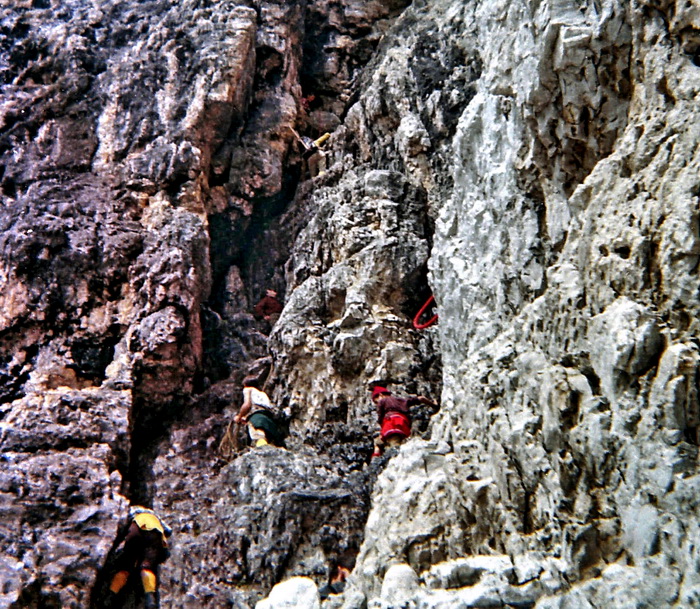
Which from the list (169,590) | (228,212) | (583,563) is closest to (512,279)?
(583,563)

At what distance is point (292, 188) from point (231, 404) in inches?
170

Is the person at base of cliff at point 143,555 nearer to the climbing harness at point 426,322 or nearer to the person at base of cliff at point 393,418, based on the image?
the person at base of cliff at point 393,418

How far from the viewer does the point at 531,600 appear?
3365 mm

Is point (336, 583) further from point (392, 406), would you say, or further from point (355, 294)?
point (355, 294)

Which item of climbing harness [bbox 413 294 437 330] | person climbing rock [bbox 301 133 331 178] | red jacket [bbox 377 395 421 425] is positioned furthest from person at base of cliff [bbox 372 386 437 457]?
person climbing rock [bbox 301 133 331 178]

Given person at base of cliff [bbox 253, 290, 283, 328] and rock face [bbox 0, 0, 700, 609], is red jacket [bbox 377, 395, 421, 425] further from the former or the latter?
person at base of cliff [bbox 253, 290, 283, 328]

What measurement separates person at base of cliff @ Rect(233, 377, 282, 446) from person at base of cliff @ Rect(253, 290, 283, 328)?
1.92 m

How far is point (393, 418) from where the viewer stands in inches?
264

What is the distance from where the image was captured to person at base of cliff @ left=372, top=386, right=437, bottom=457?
664 centimetres

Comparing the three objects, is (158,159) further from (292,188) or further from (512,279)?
(512,279)

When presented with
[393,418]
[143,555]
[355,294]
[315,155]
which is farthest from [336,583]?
[315,155]

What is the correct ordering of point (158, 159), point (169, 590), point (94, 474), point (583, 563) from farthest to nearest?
point (158, 159), point (94, 474), point (169, 590), point (583, 563)

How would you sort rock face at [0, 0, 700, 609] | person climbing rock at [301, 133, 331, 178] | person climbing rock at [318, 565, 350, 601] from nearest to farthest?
rock face at [0, 0, 700, 609], person climbing rock at [318, 565, 350, 601], person climbing rock at [301, 133, 331, 178]

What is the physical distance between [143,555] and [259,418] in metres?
1.88
